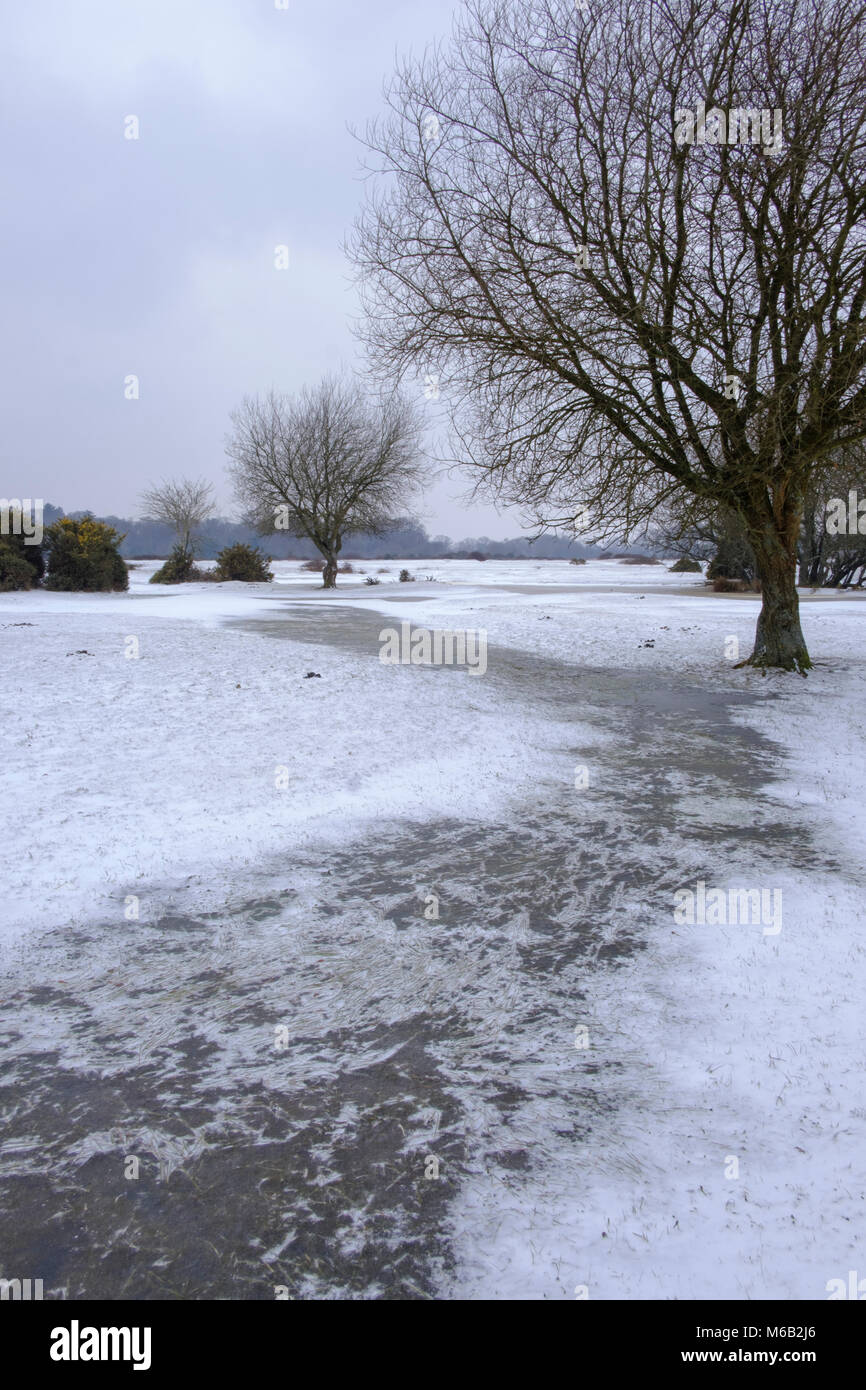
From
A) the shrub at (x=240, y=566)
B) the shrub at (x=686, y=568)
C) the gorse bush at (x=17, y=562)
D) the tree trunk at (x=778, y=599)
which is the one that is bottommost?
the tree trunk at (x=778, y=599)

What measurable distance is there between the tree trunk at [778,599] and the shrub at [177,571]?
85.7 feet

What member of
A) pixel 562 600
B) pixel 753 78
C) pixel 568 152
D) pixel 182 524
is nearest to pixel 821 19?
pixel 753 78

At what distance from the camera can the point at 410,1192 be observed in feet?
7.97

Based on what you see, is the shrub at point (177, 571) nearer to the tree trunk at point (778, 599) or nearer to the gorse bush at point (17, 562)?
the gorse bush at point (17, 562)

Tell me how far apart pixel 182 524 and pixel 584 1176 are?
48.3 meters

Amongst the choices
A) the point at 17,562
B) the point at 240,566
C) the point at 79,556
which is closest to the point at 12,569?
the point at 17,562

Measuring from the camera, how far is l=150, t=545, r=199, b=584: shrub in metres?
32.9

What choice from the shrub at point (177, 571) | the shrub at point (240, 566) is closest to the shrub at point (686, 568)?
the shrub at point (240, 566)

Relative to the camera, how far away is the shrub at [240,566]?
114ft

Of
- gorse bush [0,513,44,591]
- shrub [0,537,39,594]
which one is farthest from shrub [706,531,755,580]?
shrub [0,537,39,594]

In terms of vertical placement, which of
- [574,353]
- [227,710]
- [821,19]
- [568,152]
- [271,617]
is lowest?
[227,710]

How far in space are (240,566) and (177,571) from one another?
112 inches

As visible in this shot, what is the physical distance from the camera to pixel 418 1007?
3.48 meters

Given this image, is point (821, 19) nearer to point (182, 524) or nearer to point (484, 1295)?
point (484, 1295)
